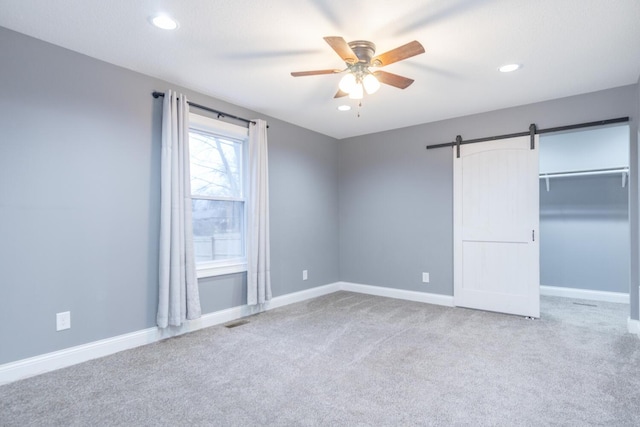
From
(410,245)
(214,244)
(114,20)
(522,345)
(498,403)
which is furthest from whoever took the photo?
(410,245)

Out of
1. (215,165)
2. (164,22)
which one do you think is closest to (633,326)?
Result: (215,165)

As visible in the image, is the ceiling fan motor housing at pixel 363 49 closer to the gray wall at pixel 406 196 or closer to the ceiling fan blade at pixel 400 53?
the ceiling fan blade at pixel 400 53

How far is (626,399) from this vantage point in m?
2.16

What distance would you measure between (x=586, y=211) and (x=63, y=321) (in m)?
6.13

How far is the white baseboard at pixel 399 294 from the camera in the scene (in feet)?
15.0

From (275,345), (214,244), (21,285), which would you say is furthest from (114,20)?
(275,345)

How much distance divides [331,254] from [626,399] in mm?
3735

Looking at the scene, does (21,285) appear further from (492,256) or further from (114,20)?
(492,256)

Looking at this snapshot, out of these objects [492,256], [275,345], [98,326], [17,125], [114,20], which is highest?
[114,20]

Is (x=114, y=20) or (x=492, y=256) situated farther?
Answer: (x=492, y=256)

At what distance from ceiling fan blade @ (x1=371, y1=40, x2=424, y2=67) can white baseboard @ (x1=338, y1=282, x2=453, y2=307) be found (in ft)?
10.5

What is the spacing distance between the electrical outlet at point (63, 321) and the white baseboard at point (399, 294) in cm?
363

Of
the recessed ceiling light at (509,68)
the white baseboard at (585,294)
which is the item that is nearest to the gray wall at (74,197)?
the recessed ceiling light at (509,68)

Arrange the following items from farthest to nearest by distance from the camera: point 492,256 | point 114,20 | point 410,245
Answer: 1. point 410,245
2. point 492,256
3. point 114,20
